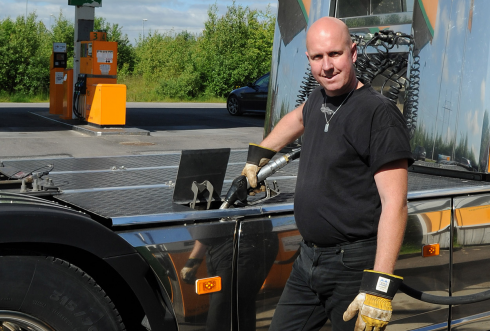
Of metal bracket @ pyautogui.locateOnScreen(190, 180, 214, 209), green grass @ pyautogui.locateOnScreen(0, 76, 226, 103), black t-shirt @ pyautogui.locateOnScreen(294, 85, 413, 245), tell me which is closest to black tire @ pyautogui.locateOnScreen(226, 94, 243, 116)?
green grass @ pyautogui.locateOnScreen(0, 76, 226, 103)

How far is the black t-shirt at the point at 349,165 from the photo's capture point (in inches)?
90.5

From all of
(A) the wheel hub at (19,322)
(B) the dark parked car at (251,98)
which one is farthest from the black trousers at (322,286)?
(B) the dark parked car at (251,98)

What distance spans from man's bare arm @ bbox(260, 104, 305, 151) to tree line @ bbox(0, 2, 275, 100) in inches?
1197

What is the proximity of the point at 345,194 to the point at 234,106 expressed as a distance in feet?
66.8

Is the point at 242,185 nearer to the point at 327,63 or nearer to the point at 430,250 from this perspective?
the point at 327,63

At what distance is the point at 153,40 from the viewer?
41156 millimetres

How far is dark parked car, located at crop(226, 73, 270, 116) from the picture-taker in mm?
21859

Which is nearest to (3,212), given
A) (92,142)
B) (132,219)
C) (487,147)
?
(132,219)

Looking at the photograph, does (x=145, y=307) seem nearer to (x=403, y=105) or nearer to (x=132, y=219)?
(x=132, y=219)

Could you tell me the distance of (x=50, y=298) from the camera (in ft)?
7.44

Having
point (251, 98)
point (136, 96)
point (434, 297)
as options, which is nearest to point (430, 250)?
point (434, 297)

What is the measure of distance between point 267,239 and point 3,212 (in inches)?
44.0

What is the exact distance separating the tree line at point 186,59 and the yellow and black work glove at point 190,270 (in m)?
30.8

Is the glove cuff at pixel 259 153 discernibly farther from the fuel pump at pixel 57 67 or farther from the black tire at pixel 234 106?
the black tire at pixel 234 106
